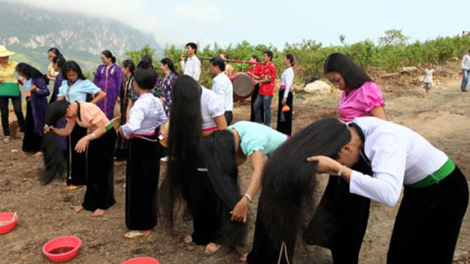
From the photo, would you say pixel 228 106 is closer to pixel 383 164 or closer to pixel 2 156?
pixel 383 164

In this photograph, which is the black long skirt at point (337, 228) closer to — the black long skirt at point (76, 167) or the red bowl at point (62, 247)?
the red bowl at point (62, 247)

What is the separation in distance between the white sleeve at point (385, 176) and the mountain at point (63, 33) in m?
127

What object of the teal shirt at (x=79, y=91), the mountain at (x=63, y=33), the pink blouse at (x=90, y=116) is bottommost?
the pink blouse at (x=90, y=116)

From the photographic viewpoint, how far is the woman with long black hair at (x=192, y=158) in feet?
8.07

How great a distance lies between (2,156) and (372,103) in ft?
19.1

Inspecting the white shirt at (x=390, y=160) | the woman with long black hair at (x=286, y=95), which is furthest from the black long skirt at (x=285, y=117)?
the white shirt at (x=390, y=160)

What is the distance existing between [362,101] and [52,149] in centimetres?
336

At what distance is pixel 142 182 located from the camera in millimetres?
3186

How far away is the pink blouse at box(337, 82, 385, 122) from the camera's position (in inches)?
99.2

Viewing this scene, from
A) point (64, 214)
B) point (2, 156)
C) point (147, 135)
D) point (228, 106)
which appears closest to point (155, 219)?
point (147, 135)

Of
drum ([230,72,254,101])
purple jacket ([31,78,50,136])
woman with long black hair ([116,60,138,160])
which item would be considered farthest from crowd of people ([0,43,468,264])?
drum ([230,72,254,101])

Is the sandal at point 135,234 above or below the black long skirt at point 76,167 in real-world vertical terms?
below

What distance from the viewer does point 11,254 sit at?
297cm

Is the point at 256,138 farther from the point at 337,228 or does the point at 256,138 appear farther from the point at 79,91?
the point at 79,91
